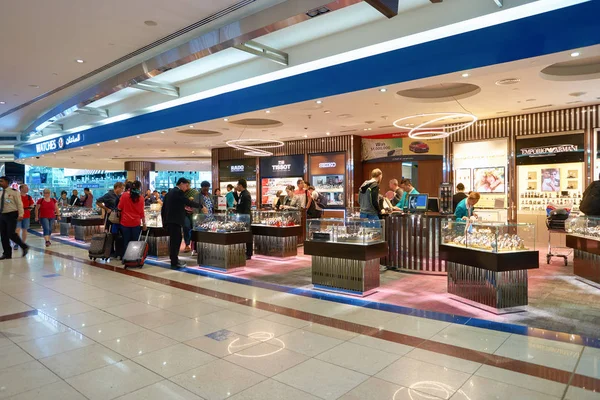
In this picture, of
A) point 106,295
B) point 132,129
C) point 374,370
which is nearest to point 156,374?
point 374,370

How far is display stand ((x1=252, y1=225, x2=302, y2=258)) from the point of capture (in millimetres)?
8430

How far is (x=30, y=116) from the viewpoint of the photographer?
13.2 meters

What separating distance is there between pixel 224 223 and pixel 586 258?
574cm

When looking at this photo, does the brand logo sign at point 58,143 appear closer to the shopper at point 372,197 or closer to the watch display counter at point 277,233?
the watch display counter at point 277,233

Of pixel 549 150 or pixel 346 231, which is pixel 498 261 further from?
pixel 549 150

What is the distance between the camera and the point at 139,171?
23.5 metres

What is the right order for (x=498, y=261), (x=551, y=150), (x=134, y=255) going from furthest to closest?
1. (x=551, y=150)
2. (x=134, y=255)
3. (x=498, y=261)

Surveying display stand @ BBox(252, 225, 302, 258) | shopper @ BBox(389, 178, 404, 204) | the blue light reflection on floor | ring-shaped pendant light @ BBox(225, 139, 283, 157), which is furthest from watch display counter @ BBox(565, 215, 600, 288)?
ring-shaped pendant light @ BBox(225, 139, 283, 157)

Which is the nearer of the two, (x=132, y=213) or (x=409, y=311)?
(x=409, y=311)

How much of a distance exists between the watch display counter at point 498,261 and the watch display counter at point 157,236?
6053mm

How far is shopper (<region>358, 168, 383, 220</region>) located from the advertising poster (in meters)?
6.44

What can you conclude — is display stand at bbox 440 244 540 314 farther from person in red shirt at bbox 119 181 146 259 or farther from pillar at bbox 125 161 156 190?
pillar at bbox 125 161 156 190

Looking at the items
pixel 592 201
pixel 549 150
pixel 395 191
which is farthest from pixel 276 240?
pixel 549 150

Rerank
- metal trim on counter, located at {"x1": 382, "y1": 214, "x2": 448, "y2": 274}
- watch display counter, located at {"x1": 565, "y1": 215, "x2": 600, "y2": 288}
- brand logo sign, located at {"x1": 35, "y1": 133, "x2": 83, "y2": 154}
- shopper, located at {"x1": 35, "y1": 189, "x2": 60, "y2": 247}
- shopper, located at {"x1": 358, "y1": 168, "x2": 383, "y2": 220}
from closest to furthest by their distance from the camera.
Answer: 1. watch display counter, located at {"x1": 565, "y1": 215, "x2": 600, "y2": 288}
2. shopper, located at {"x1": 358, "y1": 168, "x2": 383, "y2": 220}
3. metal trim on counter, located at {"x1": 382, "y1": 214, "x2": 448, "y2": 274}
4. shopper, located at {"x1": 35, "y1": 189, "x2": 60, "y2": 247}
5. brand logo sign, located at {"x1": 35, "y1": 133, "x2": 83, "y2": 154}
